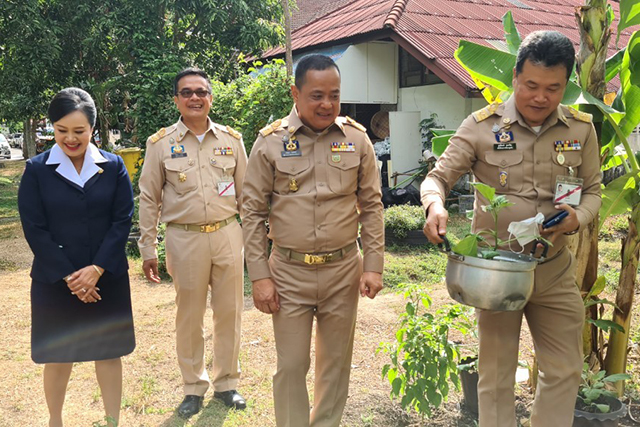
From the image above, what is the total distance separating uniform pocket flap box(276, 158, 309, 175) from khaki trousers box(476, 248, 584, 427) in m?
1.09

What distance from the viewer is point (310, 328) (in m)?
2.79

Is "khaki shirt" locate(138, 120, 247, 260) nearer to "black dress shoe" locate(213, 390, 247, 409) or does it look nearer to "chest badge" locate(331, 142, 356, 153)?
"black dress shoe" locate(213, 390, 247, 409)

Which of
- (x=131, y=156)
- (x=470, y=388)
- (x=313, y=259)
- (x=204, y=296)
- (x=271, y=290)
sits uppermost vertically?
(x=131, y=156)

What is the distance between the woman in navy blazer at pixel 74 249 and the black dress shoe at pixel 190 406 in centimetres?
58

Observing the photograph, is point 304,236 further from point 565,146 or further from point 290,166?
point 565,146

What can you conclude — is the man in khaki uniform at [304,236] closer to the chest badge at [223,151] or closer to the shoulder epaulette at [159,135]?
the chest badge at [223,151]

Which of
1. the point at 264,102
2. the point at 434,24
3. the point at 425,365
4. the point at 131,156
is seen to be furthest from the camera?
the point at 434,24

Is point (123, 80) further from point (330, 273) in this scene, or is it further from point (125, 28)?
point (330, 273)

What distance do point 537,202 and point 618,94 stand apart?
3.82ft

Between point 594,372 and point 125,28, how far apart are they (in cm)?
1089

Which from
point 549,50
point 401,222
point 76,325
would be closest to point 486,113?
point 549,50

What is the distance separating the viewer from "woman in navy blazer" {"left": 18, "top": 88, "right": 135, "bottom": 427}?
9.37ft

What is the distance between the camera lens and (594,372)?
11.2 ft

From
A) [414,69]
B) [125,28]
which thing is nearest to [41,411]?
[125,28]
